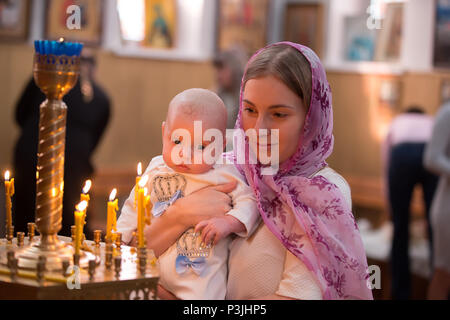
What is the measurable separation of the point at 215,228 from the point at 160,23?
714 cm

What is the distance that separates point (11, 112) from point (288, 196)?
19.5 feet

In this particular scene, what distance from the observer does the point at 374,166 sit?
30.5 feet

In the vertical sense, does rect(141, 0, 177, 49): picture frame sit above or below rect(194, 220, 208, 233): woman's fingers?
above

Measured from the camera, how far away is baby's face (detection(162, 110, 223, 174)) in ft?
6.41

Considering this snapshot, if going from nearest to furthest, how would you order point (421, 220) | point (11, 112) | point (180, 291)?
point (180, 291)
point (11, 112)
point (421, 220)

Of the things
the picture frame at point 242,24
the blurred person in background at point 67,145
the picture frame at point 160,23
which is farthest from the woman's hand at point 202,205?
the picture frame at point 242,24

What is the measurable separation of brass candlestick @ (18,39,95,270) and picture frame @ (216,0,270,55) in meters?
7.32

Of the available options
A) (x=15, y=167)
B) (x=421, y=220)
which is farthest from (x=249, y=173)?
(x=421, y=220)

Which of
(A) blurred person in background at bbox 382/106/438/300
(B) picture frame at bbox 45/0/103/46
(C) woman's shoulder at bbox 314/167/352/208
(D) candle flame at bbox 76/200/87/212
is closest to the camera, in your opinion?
(D) candle flame at bbox 76/200/87/212

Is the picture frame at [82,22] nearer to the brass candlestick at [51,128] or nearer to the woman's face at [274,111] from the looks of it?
A: the woman's face at [274,111]

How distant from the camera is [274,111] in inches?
76.2

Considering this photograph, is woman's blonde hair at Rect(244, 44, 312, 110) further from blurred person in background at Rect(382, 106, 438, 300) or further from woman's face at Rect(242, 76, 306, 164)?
blurred person in background at Rect(382, 106, 438, 300)

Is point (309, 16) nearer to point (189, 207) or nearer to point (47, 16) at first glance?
point (47, 16)

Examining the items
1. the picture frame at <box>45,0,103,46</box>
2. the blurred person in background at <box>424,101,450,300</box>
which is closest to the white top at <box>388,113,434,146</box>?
the blurred person in background at <box>424,101,450,300</box>
